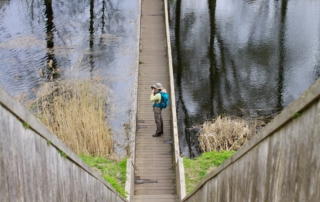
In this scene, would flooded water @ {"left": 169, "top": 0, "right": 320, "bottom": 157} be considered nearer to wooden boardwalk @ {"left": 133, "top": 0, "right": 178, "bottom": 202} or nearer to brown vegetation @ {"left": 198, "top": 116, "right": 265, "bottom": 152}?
brown vegetation @ {"left": 198, "top": 116, "right": 265, "bottom": 152}

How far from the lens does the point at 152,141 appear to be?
855 cm

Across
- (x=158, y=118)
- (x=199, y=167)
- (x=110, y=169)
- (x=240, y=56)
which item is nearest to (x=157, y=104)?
(x=158, y=118)

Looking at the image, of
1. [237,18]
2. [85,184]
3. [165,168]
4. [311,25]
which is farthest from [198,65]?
[85,184]

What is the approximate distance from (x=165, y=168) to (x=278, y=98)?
19.6 feet

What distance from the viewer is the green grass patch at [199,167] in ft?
24.0

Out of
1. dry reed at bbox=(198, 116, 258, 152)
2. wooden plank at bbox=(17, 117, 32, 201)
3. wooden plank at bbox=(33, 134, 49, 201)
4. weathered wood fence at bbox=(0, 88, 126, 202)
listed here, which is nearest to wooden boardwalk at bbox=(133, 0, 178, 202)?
dry reed at bbox=(198, 116, 258, 152)

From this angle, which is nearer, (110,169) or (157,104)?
(110,169)

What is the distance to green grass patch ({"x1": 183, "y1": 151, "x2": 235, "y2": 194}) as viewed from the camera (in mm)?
7310

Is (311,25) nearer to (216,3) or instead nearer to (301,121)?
(216,3)

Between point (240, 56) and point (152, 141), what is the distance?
730cm

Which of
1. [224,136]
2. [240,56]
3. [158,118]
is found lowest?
[224,136]

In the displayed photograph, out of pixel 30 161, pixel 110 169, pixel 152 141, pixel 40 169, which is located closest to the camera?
pixel 30 161

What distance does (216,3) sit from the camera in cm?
1866

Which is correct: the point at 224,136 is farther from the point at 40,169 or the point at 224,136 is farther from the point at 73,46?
the point at 40,169
